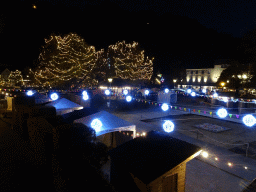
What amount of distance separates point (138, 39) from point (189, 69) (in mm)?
20064

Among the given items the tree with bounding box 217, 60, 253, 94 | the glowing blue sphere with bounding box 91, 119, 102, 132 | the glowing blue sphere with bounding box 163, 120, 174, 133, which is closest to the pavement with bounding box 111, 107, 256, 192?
the glowing blue sphere with bounding box 163, 120, 174, 133

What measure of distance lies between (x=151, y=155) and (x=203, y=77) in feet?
182

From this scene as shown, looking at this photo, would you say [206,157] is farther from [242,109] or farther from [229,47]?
[229,47]

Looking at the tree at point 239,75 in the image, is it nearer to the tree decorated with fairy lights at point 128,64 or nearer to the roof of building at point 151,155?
the tree decorated with fairy lights at point 128,64

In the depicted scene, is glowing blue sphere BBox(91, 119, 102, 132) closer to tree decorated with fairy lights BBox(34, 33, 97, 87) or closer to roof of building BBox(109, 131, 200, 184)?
roof of building BBox(109, 131, 200, 184)

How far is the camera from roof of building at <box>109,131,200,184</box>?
3385mm

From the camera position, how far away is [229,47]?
68750mm

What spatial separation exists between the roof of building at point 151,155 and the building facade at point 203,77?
52003 millimetres

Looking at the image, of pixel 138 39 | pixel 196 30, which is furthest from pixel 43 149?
pixel 196 30

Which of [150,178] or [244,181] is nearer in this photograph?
[150,178]

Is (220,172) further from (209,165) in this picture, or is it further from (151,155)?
(151,155)

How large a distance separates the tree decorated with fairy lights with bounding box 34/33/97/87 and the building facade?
40.4 metres

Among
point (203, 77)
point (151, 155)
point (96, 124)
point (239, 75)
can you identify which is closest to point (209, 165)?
point (151, 155)

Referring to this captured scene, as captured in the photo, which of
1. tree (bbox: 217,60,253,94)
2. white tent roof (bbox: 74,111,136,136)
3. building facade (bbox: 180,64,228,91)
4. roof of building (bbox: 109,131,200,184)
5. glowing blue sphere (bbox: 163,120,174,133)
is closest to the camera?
roof of building (bbox: 109,131,200,184)
